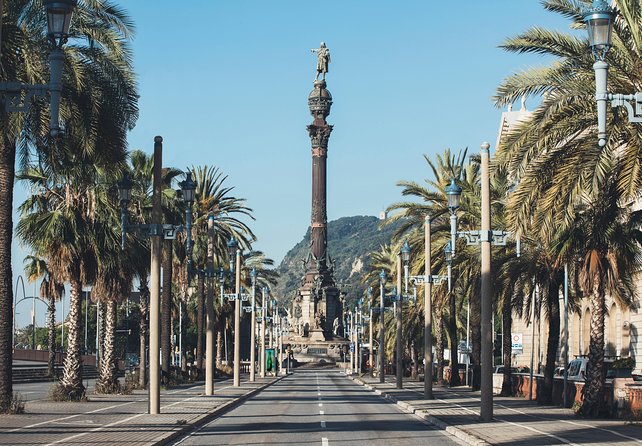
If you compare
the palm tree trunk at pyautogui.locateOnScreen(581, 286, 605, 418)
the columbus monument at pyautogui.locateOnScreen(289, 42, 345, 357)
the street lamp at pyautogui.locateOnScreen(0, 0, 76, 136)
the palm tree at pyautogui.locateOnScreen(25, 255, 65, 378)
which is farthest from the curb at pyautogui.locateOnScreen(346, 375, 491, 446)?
the columbus monument at pyautogui.locateOnScreen(289, 42, 345, 357)

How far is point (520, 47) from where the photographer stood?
1091 inches

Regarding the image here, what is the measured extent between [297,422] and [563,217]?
9.29 metres

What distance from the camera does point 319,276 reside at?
5512 inches

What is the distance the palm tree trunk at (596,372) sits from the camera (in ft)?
108

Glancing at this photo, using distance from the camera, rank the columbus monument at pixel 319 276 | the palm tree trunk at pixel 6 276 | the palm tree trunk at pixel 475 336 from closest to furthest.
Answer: the palm tree trunk at pixel 6 276
the palm tree trunk at pixel 475 336
the columbus monument at pixel 319 276

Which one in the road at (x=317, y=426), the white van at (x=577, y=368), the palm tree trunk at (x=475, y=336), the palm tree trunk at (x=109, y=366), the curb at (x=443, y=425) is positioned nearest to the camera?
the curb at (x=443, y=425)

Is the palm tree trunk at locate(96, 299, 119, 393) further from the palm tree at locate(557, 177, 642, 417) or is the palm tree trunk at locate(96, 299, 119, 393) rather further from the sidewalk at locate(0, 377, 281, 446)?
the palm tree at locate(557, 177, 642, 417)

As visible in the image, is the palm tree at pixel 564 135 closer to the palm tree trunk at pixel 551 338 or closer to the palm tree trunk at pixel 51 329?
the palm tree trunk at pixel 551 338

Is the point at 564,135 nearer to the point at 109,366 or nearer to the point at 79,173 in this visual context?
the point at 79,173

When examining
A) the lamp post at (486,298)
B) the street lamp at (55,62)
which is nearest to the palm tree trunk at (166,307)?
the lamp post at (486,298)

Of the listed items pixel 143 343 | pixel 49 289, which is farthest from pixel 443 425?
pixel 49 289

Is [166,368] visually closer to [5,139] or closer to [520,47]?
[5,139]

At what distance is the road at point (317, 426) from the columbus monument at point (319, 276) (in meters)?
96.5

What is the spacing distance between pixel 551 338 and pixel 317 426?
15.7 metres
